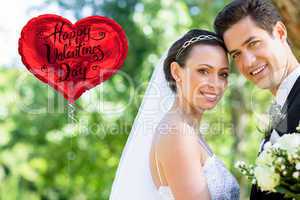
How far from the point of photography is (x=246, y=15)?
3.28 m

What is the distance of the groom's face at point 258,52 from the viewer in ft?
10.7

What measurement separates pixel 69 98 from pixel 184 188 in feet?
4.37

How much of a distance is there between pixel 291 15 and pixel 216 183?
1.36 m

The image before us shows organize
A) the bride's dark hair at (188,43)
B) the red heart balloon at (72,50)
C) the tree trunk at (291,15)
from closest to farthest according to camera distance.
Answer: the bride's dark hair at (188,43) < the tree trunk at (291,15) < the red heart balloon at (72,50)

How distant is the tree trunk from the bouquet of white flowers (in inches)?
60.6

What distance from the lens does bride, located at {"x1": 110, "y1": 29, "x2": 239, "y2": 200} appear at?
3.10 metres

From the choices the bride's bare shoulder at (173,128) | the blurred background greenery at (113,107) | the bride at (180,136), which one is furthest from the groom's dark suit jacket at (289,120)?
the blurred background greenery at (113,107)

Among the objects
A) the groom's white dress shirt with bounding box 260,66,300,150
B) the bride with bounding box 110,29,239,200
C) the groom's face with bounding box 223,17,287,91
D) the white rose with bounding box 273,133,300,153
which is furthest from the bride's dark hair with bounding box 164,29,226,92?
the white rose with bounding box 273,133,300,153

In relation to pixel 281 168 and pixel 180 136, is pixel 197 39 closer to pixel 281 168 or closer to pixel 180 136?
pixel 180 136

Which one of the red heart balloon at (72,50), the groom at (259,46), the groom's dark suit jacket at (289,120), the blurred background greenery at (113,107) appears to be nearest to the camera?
the groom's dark suit jacket at (289,120)

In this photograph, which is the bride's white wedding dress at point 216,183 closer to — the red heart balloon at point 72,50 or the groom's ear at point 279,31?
the groom's ear at point 279,31

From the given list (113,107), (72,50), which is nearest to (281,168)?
(72,50)

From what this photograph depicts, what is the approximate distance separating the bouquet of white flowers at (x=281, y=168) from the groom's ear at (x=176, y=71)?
1.17m

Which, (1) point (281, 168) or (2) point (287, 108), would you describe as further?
→ (2) point (287, 108)
